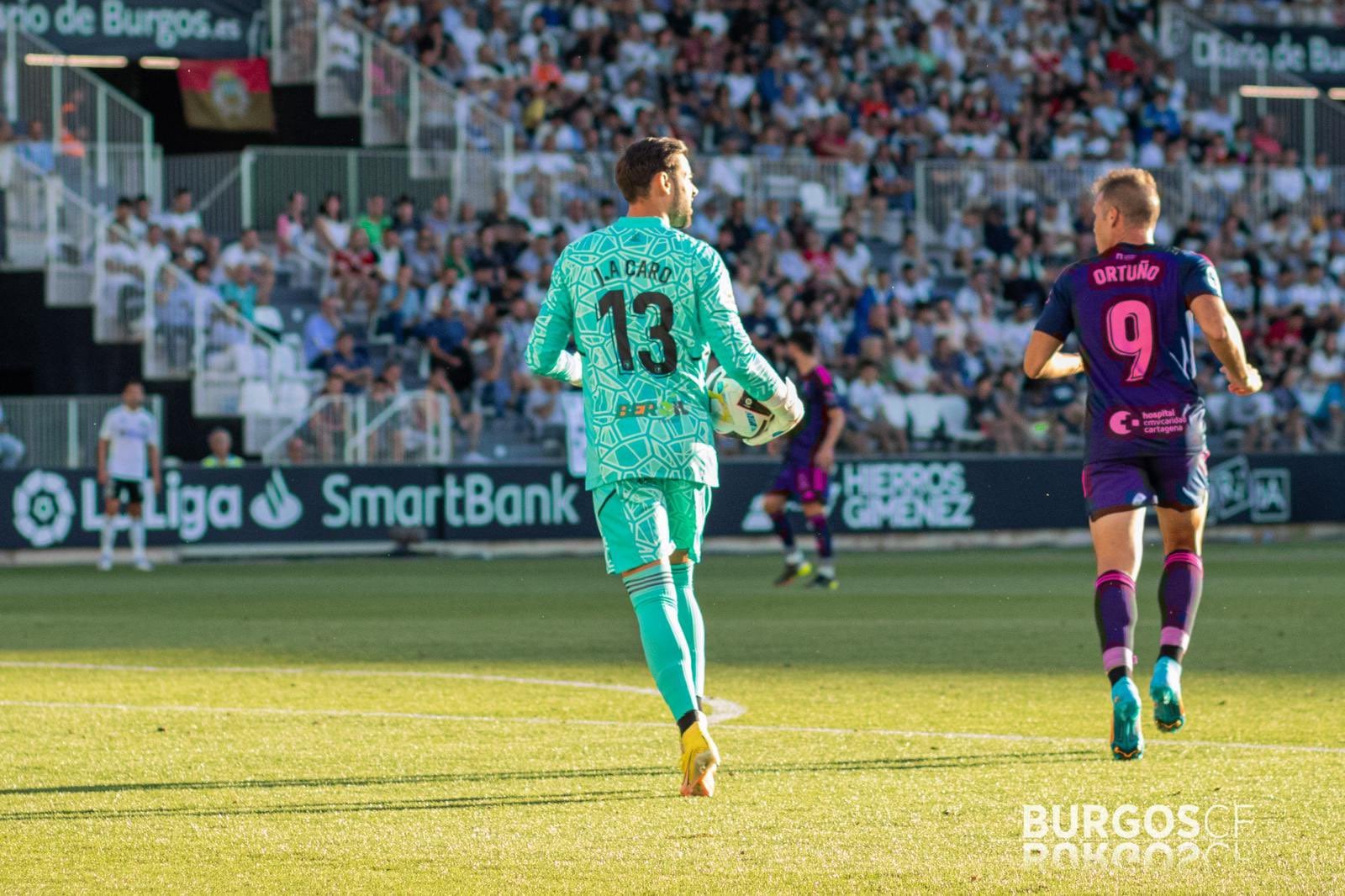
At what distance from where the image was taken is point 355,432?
84.4 ft

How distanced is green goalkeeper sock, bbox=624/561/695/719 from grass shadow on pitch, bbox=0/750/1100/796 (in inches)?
26.4

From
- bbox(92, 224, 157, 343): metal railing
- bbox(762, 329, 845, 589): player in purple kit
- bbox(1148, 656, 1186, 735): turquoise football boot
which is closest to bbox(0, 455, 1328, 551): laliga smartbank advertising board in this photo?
bbox(92, 224, 157, 343): metal railing

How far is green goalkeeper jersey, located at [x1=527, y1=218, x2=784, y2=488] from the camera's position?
7.29 metres

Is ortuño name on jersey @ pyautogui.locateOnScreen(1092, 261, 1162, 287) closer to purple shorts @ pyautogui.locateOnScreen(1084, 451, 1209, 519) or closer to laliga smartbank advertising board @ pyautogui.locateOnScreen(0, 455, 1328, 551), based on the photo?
purple shorts @ pyautogui.locateOnScreen(1084, 451, 1209, 519)

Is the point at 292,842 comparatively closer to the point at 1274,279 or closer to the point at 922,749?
the point at 922,749

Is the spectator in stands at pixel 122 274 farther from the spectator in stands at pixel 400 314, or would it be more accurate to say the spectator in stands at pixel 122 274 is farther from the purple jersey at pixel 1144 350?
the purple jersey at pixel 1144 350

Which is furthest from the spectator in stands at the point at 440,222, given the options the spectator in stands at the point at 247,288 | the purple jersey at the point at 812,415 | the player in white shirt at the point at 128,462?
the purple jersey at the point at 812,415

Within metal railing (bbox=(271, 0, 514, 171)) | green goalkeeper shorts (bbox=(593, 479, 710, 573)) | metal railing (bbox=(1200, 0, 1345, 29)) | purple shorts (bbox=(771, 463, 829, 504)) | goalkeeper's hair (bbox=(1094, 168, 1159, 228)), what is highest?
metal railing (bbox=(1200, 0, 1345, 29))

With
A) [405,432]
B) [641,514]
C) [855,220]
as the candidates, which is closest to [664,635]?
[641,514]

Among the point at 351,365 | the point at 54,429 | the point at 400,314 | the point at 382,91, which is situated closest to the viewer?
the point at 54,429

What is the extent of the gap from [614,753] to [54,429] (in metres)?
17.8

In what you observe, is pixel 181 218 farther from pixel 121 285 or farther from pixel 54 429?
pixel 54 429

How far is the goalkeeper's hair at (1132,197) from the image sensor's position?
7.93 meters

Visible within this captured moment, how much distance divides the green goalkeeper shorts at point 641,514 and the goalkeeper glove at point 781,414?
0.95ft
